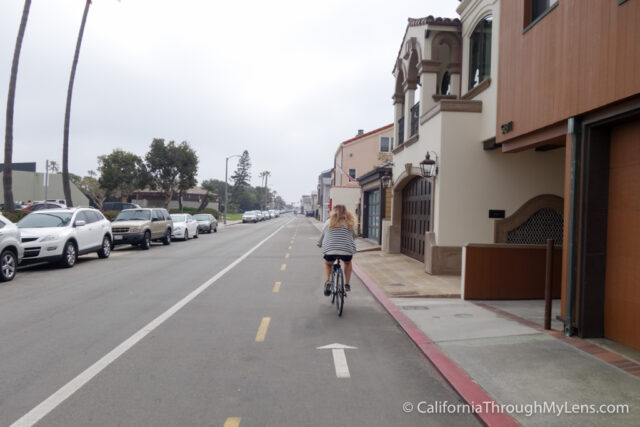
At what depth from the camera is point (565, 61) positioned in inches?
271

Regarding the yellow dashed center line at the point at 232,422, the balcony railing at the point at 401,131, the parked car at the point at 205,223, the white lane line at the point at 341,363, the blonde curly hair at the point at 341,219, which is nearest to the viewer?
the yellow dashed center line at the point at 232,422

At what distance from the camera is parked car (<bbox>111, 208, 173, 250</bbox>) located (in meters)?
19.7

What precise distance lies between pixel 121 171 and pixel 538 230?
5110cm

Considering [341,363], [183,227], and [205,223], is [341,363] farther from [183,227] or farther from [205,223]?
[205,223]

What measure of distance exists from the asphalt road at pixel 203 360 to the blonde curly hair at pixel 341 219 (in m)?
1.53

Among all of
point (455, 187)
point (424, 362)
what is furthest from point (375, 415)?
point (455, 187)

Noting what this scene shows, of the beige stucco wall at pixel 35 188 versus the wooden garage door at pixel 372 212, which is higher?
the beige stucco wall at pixel 35 188

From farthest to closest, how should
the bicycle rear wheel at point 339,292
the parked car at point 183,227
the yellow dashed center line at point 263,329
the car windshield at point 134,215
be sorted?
the parked car at point 183,227, the car windshield at point 134,215, the bicycle rear wheel at point 339,292, the yellow dashed center line at point 263,329

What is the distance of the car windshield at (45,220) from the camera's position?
13505 millimetres

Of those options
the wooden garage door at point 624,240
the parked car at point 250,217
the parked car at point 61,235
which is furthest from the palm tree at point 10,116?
the parked car at point 250,217

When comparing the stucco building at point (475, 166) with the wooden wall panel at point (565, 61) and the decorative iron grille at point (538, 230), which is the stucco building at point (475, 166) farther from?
the wooden wall panel at point (565, 61)

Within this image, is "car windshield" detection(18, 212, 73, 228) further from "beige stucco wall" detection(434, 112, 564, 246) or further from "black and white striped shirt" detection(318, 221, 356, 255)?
"beige stucco wall" detection(434, 112, 564, 246)

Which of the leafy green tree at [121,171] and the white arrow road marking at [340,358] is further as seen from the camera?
the leafy green tree at [121,171]

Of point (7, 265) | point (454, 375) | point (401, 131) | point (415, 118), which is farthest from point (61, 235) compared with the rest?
point (454, 375)
